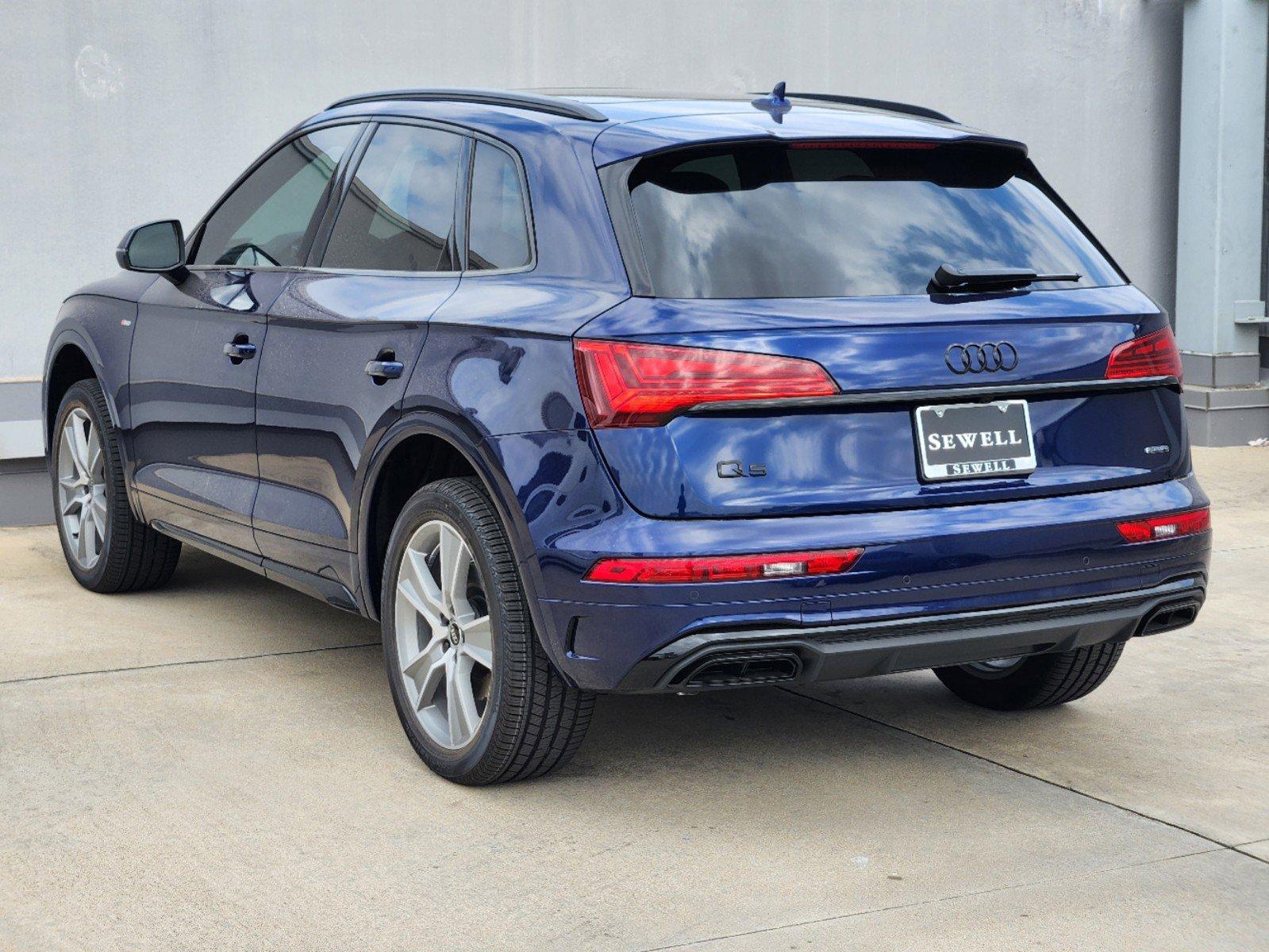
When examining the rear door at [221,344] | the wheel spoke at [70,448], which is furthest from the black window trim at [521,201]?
the wheel spoke at [70,448]

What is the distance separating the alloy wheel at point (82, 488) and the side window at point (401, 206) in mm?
1963

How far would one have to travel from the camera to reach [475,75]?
910cm

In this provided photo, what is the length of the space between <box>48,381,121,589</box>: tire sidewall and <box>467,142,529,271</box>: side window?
95.9 inches

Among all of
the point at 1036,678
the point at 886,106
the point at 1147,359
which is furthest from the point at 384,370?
the point at 1036,678

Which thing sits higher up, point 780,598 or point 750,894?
point 780,598

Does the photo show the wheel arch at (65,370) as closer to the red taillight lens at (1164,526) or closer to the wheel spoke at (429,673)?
the wheel spoke at (429,673)

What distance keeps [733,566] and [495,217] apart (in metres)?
1.27

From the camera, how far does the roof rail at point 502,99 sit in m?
4.21

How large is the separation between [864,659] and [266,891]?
1384mm

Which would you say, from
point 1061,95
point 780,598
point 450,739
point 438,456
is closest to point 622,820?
point 450,739

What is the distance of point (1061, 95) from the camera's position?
1108 centimetres

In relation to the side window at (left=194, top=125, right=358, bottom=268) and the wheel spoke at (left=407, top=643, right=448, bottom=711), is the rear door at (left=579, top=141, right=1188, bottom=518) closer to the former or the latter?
the wheel spoke at (left=407, top=643, right=448, bottom=711)

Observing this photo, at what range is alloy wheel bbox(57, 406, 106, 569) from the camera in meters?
6.44

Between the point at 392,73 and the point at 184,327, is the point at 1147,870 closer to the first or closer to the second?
the point at 184,327
